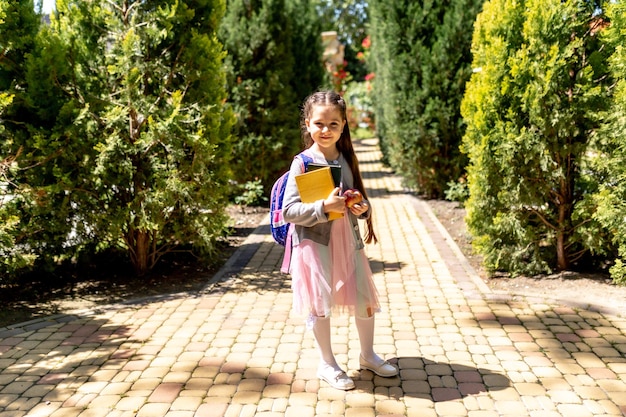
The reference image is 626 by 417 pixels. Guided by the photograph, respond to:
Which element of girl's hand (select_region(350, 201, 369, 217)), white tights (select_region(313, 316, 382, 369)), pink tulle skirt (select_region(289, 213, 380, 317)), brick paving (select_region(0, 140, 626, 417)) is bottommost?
brick paving (select_region(0, 140, 626, 417))

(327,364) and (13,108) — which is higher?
(13,108)

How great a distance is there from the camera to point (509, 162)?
6000mm

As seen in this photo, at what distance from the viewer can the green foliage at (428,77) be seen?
10328mm

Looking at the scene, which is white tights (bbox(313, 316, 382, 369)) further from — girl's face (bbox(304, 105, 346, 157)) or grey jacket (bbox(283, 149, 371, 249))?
girl's face (bbox(304, 105, 346, 157))

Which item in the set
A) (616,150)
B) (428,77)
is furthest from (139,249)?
(428,77)

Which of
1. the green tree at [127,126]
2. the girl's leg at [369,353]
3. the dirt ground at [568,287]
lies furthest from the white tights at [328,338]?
the green tree at [127,126]

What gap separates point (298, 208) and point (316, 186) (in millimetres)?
169

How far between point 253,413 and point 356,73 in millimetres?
38678

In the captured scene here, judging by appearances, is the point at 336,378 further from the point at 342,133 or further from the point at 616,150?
the point at 616,150

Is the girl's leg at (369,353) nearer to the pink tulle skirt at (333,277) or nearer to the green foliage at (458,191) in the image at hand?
the pink tulle skirt at (333,277)

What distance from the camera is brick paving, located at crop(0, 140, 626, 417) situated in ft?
11.8

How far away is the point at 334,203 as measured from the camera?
11.5 feet

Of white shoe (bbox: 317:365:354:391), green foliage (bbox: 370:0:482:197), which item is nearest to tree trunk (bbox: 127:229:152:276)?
white shoe (bbox: 317:365:354:391)

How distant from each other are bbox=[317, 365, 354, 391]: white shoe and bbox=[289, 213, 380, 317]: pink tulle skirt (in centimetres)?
38
